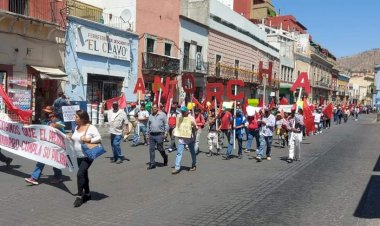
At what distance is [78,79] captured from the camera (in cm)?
2139

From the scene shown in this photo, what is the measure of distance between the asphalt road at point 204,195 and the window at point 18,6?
9462 mm

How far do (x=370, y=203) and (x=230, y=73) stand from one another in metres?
28.9

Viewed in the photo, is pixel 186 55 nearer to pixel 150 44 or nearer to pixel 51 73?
pixel 150 44

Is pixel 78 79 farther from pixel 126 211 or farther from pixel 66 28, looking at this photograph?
pixel 126 211

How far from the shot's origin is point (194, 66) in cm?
3097

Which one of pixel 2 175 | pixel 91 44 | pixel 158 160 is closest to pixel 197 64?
pixel 91 44

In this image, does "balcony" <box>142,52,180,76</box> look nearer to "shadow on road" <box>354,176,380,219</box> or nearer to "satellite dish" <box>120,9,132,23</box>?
"satellite dish" <box>120,9,132,23</box>

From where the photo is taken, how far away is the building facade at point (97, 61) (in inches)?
826

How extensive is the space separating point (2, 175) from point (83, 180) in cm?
300

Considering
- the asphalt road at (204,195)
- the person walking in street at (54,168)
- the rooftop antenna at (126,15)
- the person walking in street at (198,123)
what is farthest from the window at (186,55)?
the person walking in street at (54,168)

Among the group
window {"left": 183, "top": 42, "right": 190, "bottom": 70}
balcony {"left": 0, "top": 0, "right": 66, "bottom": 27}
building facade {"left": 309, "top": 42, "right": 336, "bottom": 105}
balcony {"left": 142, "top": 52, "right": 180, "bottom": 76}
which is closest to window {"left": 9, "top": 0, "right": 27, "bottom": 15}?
balcony {"left": 0, "top": 0, "right": 66, "bottom": 27}

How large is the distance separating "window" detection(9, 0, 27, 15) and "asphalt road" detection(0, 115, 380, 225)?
9462 mm

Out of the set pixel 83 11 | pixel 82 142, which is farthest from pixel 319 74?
pixel 82 142

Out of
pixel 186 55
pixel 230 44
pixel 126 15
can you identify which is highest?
pixel 126 15
